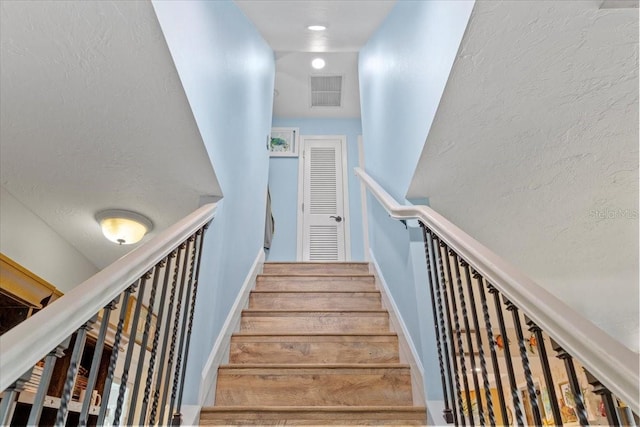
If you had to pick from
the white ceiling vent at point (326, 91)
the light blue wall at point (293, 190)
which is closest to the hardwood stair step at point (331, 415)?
the light blue wall at point (293, 190)

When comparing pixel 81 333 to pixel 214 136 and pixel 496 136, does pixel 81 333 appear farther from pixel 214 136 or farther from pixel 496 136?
pixel 496 136

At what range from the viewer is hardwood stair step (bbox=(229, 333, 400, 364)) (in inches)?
98.8

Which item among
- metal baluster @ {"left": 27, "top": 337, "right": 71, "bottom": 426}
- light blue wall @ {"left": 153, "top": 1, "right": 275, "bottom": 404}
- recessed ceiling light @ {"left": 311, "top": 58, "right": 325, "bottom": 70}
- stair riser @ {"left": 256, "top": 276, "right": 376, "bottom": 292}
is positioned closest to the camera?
metal baluster @ {"left": 27, "top": 337, "right": 71, "bottom": 426}

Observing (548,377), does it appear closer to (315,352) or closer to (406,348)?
(406,348)

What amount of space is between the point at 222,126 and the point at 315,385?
149cm

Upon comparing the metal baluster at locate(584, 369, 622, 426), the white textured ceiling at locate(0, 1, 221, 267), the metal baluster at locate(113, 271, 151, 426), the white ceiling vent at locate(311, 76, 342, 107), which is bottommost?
the metal baluster at locate(584, 369, 622, 426)

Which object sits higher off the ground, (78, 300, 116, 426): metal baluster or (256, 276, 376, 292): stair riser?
(256, 276, 376, 292): stair riser

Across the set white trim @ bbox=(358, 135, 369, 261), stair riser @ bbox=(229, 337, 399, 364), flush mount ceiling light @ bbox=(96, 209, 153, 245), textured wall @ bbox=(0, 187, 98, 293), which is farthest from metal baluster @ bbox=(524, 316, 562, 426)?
white trim @ bbox=(358, 135, 369, 261)

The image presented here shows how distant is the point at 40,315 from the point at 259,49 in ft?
11.3

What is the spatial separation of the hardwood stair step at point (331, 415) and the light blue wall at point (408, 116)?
144mm

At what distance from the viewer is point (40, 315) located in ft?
2.76

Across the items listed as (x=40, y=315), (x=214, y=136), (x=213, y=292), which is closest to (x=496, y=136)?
(x=214, y=136)

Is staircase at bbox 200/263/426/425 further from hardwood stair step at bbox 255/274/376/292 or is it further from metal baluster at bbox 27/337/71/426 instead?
metal baluster at bbox 27/337/71/426

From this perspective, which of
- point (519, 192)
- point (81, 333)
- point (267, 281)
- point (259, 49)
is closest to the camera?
point (81, 333)
